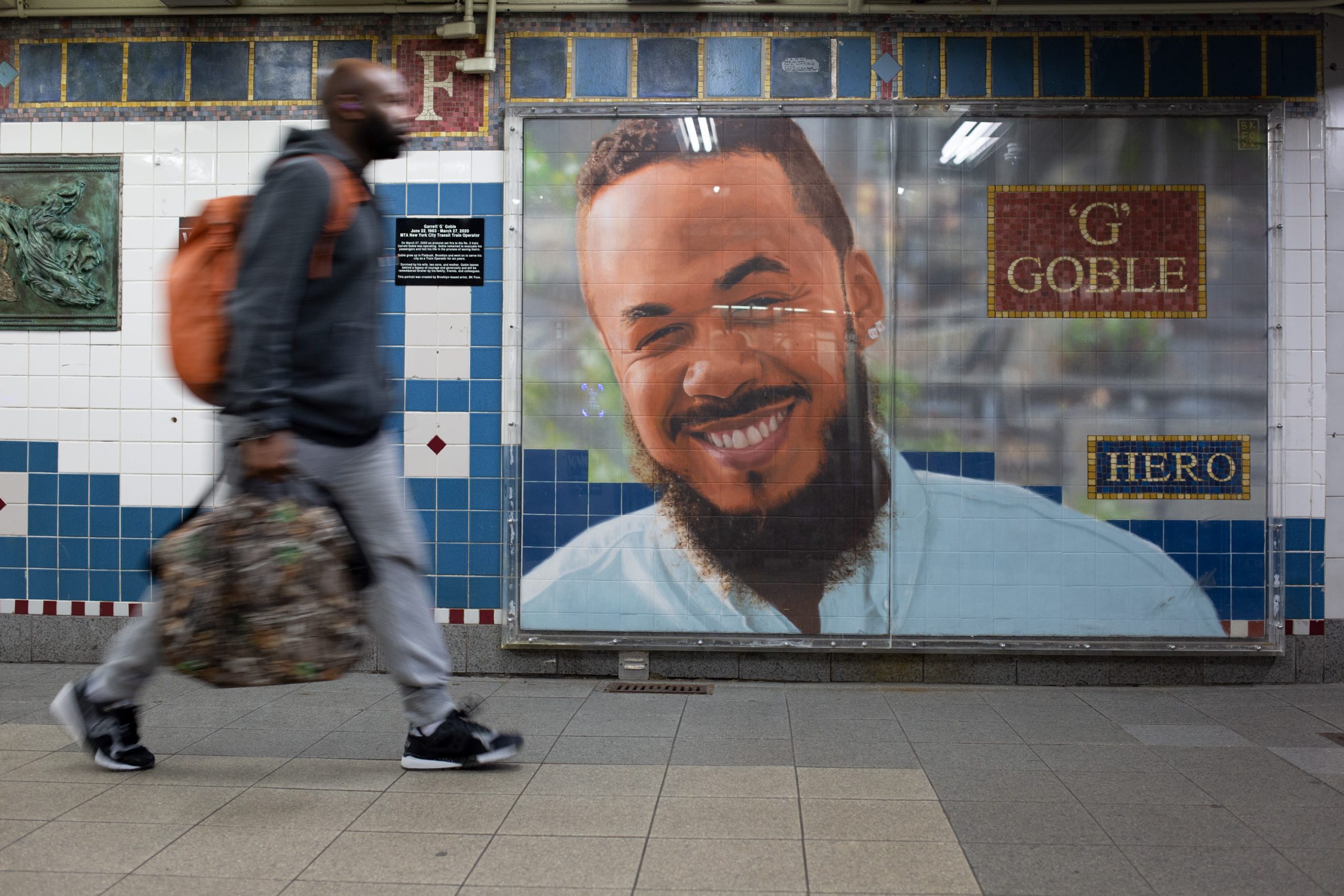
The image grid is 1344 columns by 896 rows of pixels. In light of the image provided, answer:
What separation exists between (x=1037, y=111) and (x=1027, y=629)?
2.86 m

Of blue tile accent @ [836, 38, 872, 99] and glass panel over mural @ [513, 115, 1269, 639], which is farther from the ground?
blue tile accent @ [836, 38, 872, 99]

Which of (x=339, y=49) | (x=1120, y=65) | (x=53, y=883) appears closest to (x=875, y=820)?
(x=53, y=883)

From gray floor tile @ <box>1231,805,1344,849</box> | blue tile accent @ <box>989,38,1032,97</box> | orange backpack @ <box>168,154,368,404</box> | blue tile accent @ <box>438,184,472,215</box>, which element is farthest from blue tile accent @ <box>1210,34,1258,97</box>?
orange backpack @ <box>168,154,368,404</box>

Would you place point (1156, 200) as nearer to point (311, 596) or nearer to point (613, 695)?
point (613, 695)

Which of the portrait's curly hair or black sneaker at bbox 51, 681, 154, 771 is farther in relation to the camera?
the portrait's curly hair

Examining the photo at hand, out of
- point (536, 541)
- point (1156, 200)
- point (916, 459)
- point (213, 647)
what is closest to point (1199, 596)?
point (916, 459)

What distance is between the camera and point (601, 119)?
231 inches

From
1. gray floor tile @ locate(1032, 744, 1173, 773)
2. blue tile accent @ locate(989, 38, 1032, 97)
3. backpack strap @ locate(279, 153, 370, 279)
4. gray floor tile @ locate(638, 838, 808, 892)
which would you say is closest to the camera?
gray floor tile @ locate(638, 838, 808, 892)

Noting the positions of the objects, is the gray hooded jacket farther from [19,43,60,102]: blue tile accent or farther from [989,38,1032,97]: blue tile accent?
[989,38,1032,97]: blue tile accent

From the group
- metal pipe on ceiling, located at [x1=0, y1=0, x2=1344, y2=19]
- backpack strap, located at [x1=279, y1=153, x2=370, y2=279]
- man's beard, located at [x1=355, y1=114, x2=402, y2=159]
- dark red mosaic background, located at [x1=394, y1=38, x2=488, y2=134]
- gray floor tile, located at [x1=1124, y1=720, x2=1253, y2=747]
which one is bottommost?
gray floor tile, located at [x1=1124, y1=720, x2=1253, y2=747]

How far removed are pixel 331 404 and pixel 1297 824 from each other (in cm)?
338

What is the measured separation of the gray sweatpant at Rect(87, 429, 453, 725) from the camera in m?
3.48

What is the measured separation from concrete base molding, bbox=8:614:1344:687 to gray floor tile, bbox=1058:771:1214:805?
6.13 feet

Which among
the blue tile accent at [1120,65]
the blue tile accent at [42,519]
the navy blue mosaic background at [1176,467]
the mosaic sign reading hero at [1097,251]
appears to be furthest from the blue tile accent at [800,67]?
the blue tile accent at [42,519]
